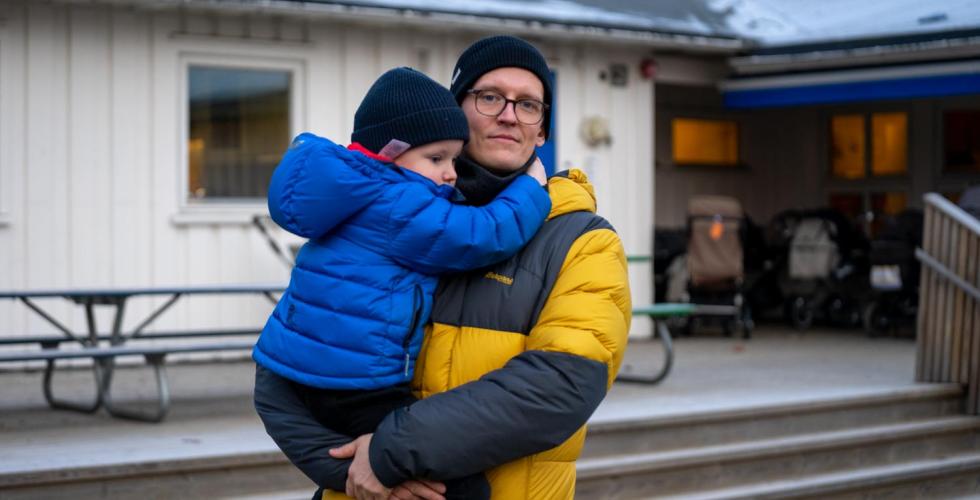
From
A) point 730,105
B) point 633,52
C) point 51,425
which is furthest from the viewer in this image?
point 730,105

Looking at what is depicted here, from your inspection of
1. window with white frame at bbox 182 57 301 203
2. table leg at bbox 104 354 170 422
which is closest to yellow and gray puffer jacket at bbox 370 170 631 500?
table leg at bbox 104 354 170 422

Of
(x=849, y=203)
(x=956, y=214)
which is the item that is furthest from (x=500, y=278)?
(x=849, y=203)

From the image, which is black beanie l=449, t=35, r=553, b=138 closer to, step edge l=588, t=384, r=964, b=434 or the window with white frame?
step edge l=588, t=384, r=964, b=434

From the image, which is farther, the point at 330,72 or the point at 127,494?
the point at 330,72

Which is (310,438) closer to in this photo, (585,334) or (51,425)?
(585,334)

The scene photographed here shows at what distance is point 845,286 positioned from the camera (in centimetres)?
1228

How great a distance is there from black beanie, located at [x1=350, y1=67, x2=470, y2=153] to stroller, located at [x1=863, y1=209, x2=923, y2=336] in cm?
931

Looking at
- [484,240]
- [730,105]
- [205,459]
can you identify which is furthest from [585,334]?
[730,105]

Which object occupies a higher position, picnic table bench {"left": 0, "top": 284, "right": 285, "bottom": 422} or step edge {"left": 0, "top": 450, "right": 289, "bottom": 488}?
picnic table bench {"left": 0, "top": 284, "right": 285, "bottom": 422}

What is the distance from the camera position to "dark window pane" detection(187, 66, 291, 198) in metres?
9.02

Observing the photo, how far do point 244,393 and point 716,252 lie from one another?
222 inches

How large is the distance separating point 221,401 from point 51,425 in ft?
3.47

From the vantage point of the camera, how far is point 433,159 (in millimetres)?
2273

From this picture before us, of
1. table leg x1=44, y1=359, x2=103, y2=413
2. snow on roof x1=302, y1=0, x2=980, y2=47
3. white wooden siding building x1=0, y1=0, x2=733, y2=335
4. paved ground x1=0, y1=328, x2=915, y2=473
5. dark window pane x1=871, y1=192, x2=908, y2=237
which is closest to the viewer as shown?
paved ground x1=0, y1=328, x2=915, y2=473
